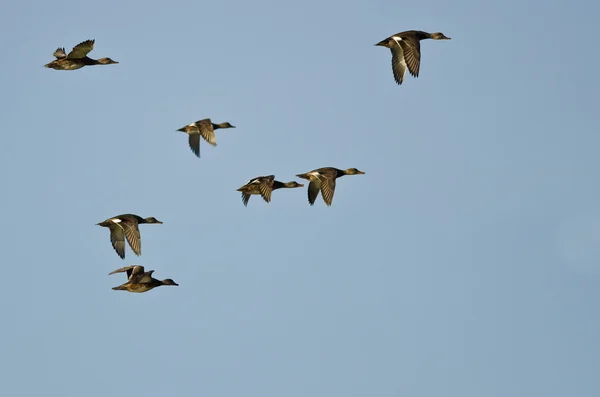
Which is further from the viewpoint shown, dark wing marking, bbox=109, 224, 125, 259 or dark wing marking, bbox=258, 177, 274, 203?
dark wing marking, bbox=258, 177, 274, 203

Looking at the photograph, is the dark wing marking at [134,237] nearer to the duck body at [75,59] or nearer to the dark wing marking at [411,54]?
→ the duck body at [75,59]

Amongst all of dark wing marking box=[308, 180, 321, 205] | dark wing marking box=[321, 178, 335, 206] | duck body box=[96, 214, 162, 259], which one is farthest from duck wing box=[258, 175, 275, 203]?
duck body box=[96, 214, 162, 259]

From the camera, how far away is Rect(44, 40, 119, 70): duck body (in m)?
44.4

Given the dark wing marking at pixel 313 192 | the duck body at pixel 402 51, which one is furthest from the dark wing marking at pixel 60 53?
the duck body at pixel 402 51

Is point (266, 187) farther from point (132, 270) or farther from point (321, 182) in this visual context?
point (132, 270)

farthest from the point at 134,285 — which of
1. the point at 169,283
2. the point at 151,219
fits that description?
the point at 151,219

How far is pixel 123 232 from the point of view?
42.1 m

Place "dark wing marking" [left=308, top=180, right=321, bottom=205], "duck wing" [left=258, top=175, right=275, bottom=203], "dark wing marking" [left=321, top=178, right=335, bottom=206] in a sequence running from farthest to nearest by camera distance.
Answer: "dark wing marking" [left=308, top=180, right=321, bottom=205] < "dark wing marking" [left=321, top=178, right=335, bottom=206] < "duck wing" [left=258, top=175, right=275, bottom=203]

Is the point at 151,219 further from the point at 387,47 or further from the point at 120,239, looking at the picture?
the point at 387,47

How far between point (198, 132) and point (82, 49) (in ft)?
18.1

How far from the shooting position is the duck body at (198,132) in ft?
157

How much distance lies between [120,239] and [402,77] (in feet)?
32.3

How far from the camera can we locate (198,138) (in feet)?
159

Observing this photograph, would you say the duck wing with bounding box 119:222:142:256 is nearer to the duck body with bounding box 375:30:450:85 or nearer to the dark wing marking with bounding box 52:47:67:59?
the dark wing marking with bounding box 52:47:67:59
